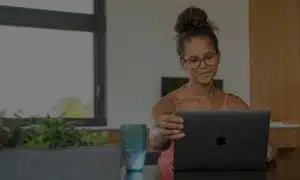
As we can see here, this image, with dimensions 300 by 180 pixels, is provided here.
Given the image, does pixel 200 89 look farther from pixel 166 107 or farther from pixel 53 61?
pixel 53 61

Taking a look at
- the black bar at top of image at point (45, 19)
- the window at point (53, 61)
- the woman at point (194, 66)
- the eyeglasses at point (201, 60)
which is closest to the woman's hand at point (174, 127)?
the woman at point (194, 66)

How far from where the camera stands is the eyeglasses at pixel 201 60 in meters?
1.85

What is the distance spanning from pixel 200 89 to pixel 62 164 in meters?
Answer: 0.99

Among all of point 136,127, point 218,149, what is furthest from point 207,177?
point 136,127

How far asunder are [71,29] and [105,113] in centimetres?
75

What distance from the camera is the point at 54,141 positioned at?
108cm

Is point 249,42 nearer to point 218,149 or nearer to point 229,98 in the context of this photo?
point 229,98

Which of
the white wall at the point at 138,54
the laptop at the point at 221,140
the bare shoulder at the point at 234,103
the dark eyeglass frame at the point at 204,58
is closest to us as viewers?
the laptop at the point at 221,140

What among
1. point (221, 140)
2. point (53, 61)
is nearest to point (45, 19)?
point (53, 61)

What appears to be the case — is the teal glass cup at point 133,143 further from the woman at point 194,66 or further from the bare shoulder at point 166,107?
the bare shoulder at point 166,107

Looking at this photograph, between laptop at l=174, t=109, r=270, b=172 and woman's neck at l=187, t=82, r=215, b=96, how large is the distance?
50cm

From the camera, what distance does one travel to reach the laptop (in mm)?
1398

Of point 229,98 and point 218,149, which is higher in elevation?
point 229,98

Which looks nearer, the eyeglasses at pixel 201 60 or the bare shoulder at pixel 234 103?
the eyeglasses at pixel 201 60
